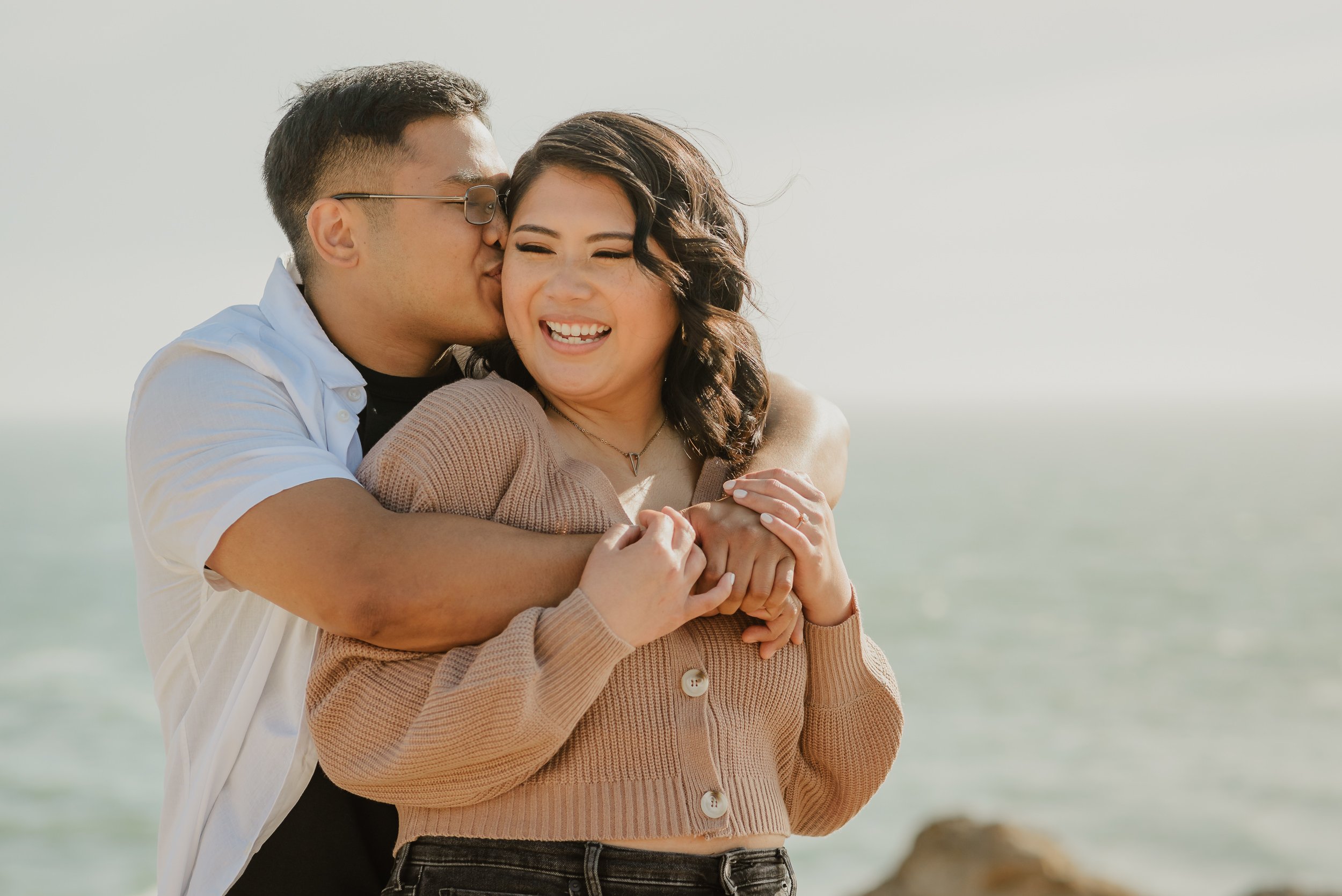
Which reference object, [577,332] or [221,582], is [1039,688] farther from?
[221,582]

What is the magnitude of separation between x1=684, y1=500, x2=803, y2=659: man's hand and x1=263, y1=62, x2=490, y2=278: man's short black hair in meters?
1.46

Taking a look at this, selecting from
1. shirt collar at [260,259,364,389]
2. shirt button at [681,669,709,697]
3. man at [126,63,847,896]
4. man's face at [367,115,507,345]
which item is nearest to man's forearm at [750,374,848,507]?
man at [126,63,847,896]

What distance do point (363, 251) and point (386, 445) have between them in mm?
965

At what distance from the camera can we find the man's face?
3123 millimetres

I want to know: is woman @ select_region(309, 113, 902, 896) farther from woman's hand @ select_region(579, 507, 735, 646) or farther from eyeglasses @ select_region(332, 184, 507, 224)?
eyeglasses @ select_region(332, 184, 507, 224)

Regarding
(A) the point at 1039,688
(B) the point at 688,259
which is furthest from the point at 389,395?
(A) the point at 1039,688

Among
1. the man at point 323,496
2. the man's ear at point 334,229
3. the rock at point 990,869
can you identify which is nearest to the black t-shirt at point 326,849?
the man at point 323,496

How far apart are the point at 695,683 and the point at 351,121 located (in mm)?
1855

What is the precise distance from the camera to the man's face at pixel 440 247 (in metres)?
3.12

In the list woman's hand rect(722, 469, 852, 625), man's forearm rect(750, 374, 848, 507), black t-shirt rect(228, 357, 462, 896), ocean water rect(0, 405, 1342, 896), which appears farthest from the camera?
ocean water rect(0, 405, 1342, 896)

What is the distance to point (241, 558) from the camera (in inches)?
91.5

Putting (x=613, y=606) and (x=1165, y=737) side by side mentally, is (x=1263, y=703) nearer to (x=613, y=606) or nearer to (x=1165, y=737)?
(x=1165, y=737)

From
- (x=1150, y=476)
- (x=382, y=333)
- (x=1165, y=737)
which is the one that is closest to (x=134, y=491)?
(x=382, y=333)

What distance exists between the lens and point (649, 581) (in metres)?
2.19
